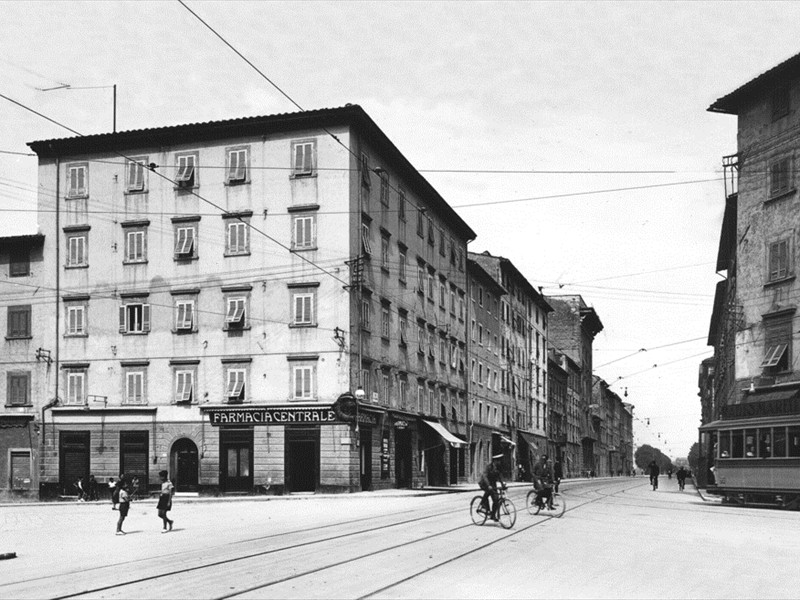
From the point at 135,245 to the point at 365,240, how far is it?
11.1m

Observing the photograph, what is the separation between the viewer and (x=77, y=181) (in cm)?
Result: 4703

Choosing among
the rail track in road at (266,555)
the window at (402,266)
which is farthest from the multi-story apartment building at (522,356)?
the rail track in road at (266,555)

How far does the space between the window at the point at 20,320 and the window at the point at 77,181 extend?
6.01 m

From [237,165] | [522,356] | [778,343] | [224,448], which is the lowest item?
[224,448]

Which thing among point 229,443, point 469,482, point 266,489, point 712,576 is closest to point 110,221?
point 229,443

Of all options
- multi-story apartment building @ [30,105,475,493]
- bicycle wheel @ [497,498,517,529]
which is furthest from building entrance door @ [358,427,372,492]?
bicycle wheel @ [497,498,517,529]

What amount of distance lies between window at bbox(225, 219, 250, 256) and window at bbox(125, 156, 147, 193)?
201 inches

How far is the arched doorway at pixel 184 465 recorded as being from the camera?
44.0 m

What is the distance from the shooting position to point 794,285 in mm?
38281

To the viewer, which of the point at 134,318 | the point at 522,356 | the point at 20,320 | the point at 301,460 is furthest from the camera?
the point at 522,356

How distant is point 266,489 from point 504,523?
21.5 meters

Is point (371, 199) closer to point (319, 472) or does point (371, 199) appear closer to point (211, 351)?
point (211, 351)

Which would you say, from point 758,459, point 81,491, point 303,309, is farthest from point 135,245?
point 758,459

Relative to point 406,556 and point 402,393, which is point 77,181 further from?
point 406,556
